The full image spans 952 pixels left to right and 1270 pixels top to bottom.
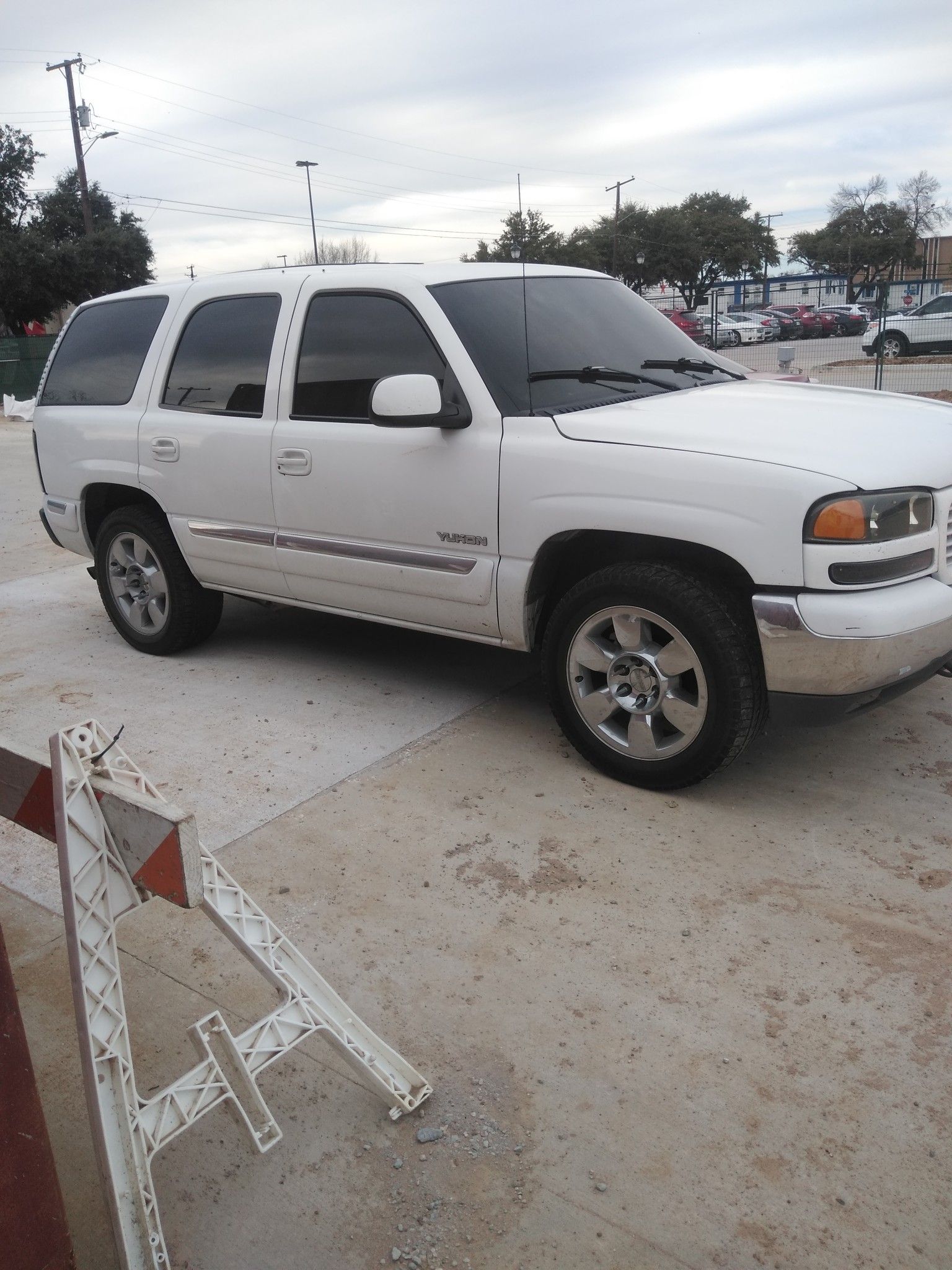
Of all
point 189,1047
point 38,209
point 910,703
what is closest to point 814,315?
point 38,209

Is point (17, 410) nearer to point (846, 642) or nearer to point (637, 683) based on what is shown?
point (637, 683)

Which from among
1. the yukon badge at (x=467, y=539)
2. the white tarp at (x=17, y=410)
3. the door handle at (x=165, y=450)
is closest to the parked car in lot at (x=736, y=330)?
the white tarp at (x=17, y=410)

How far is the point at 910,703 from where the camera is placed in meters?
4.72

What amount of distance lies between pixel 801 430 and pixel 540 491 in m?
0.94

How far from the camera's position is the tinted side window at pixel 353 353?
444cm

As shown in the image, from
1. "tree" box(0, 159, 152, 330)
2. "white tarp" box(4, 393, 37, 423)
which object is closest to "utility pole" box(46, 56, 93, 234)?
"tree" box(0, 159, 152, 330)

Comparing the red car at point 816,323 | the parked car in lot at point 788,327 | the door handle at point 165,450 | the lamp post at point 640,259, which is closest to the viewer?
the door handle at point 165,450

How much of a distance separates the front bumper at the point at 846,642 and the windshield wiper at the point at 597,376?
52.1 inches

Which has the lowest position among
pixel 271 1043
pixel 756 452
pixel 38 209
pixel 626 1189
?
pixel 626 1189

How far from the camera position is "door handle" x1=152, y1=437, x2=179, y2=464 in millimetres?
5277

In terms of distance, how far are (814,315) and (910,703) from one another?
43.4 metres

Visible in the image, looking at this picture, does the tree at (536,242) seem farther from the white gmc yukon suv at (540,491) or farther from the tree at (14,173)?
the white gmc yukon suv at (540,491)

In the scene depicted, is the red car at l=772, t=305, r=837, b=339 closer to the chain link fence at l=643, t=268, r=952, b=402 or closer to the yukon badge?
the chain link fence at l=643, t=268, r=952, b=402

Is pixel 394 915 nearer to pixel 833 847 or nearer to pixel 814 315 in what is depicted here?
pixel 833 847
